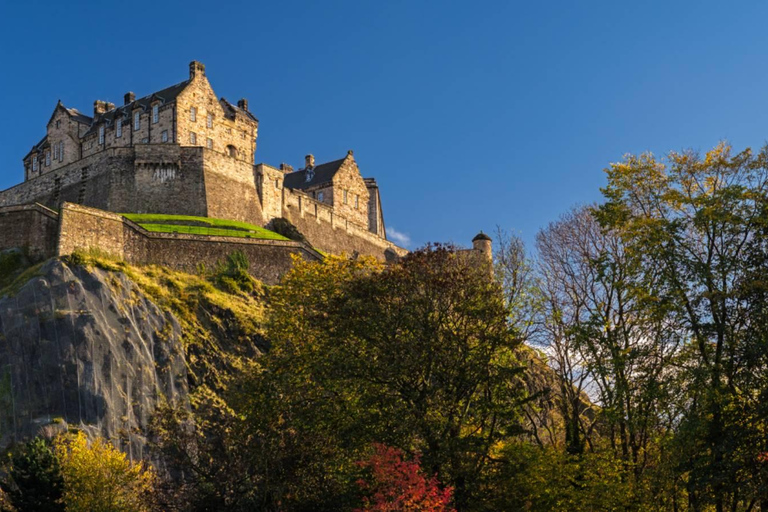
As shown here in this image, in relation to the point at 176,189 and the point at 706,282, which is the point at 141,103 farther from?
the point at 706,282

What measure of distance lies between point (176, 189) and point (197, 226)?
5.34 m

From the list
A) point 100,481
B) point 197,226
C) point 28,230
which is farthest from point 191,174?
point 100,481

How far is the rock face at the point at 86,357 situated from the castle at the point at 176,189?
4.04 m

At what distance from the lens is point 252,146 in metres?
73.2

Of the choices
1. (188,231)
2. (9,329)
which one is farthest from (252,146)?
(9,329)

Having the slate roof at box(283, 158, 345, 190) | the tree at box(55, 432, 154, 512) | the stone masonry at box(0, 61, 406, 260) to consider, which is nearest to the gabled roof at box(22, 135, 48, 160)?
the stone masonry at box(0, 61, 406, 260)

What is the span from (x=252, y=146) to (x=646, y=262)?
52.3 metres

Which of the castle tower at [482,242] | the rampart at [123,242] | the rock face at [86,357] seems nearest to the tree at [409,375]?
the rock face at [86,357]

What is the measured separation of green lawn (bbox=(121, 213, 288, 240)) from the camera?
5128 centimetres

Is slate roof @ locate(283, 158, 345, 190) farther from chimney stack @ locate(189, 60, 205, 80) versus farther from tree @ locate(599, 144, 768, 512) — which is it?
tree @ locate(599, 144, 768, 512)

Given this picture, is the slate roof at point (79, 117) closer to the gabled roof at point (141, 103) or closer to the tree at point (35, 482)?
the gabled roof at point (141, 103)

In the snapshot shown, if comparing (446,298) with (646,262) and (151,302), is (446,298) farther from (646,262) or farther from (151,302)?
(151,302)

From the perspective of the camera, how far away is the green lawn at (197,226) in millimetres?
51281

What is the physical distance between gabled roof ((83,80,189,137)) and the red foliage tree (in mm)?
48122
